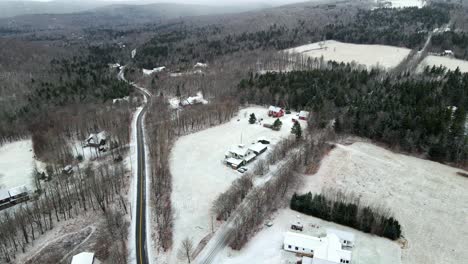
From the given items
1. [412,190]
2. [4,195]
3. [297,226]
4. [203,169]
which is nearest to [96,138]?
[4,195]

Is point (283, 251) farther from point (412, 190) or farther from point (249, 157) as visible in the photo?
point (412, 190)

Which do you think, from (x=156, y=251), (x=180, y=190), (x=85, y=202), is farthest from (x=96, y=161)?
(x=156, y=251)

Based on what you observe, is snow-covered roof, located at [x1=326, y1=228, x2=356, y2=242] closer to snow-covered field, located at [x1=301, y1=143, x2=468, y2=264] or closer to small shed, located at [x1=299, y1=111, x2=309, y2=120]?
snow-covered field, located at [x1=301, y1=143, x2=468, y2=264]

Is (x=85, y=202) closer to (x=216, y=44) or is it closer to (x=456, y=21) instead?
(x=216, y=44)

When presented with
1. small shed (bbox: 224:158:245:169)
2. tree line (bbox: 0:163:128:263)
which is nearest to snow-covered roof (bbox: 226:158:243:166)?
small shed (bbox: 224:158:245:169)

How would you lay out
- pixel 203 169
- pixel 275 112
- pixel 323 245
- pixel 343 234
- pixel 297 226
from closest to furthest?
pixel 323 245, pixel 343 234, pixel 297 226, pixel 203 169, pixel 275 112

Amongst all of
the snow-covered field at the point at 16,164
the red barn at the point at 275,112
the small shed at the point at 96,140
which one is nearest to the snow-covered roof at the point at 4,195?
the snow-covered field at the point at 16,164
